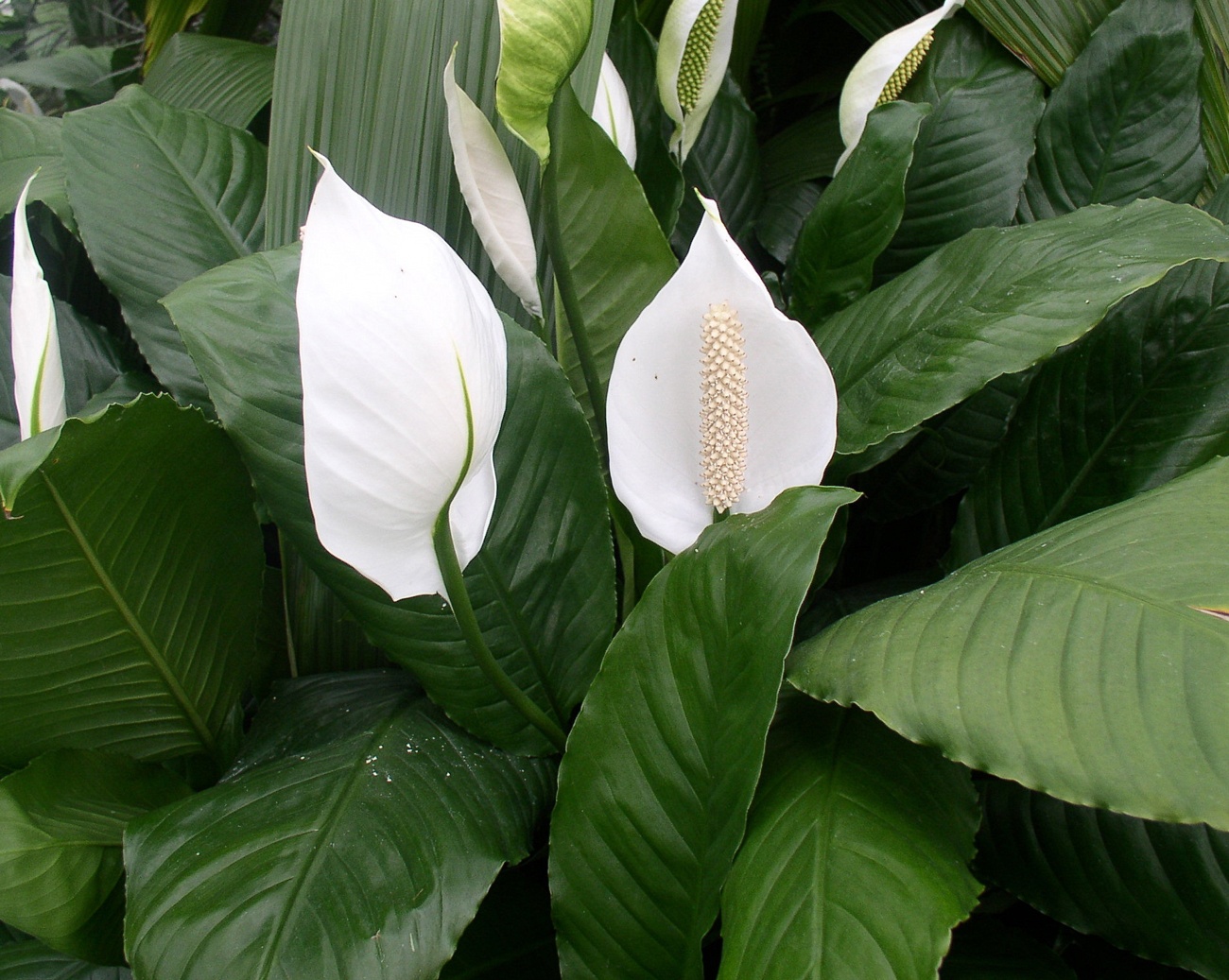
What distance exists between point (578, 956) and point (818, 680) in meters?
0.17

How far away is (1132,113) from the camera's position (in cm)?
68

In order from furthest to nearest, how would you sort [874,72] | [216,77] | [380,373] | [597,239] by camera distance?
[216,77]
[874,72]
[597,239]
[380,373]

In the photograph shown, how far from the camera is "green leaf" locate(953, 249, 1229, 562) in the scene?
537mm

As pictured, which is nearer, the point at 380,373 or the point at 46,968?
the point at 380,373

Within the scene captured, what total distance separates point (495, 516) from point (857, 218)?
0.98 ft

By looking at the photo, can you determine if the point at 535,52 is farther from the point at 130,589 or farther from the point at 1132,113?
the point at 1132,113

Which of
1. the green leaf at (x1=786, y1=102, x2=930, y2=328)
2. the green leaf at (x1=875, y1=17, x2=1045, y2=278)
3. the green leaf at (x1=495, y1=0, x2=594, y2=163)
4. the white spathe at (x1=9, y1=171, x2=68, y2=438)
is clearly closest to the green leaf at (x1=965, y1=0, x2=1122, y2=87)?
the green leaf at (x1=875, y1=17, x2=1045, y2=278)

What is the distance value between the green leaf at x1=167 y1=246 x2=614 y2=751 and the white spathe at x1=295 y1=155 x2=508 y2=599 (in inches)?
5.5

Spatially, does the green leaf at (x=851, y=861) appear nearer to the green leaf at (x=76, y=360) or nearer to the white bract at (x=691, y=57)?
the white bract at (x=691, y=57)

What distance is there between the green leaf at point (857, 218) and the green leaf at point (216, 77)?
1.74 feet

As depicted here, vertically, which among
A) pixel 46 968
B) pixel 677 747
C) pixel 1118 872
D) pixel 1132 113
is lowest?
pixel 46 968

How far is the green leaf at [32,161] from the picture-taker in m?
0.68

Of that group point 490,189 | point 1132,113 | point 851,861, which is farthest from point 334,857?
point 1132,113

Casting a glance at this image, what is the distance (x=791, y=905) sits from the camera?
1.15 feet
